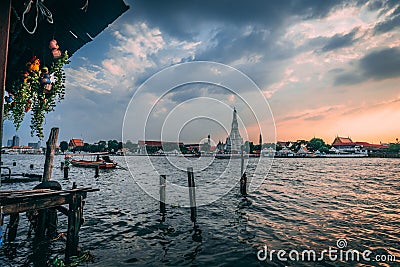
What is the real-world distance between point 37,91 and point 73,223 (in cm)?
437

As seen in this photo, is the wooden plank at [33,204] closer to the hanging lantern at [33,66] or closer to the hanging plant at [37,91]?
the hanging plant at [37,91]

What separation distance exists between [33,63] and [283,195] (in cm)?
2087

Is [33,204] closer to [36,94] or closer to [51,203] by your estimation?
[51,203]

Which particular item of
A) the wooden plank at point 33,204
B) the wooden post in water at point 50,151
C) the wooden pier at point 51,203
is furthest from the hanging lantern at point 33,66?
the wooden post in water at point 50,151

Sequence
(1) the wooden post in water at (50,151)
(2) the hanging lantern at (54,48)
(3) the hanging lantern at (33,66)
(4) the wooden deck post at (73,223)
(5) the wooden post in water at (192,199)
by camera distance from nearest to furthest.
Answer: (3) the hanging lantern at (33,66) < (2) the hanging lantern at (54,48) < (4) the wooden deck post at (73,223) < (1) the wooden post in water at (50,151) < (5) the wooden post in water at (192,199)

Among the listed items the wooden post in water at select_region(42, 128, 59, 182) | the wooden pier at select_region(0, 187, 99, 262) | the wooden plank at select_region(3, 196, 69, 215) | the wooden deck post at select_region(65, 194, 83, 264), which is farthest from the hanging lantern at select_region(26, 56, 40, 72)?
the wooden post in water at select_region(42, 128, 59, 182)

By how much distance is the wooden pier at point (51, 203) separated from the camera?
20.0 ft

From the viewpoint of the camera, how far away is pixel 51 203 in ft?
23.0

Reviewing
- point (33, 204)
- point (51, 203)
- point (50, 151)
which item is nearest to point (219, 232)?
point (51, 203)

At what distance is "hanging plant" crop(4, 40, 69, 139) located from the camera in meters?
7.07

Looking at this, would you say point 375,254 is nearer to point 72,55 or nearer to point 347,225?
point 347,225

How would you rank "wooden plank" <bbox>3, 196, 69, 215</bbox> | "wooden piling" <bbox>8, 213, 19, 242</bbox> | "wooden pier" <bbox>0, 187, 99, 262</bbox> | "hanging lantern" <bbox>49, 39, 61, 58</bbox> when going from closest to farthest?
"wooden plank" <bbox>3, 196, 69, 215</bbox>, "wooden pier" <bbox>0, 187, 99, 262</bbox>, "hanging lantern" <bbox>49, 39, 61, 58</bbox>, "wooden piling" <bbox>8, 213, 19, 242</bbox>

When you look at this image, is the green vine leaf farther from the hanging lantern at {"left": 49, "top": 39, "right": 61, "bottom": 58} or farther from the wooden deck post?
the wooden deck post

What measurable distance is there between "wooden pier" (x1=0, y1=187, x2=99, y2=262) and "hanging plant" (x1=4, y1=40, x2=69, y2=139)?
7.36 feet
